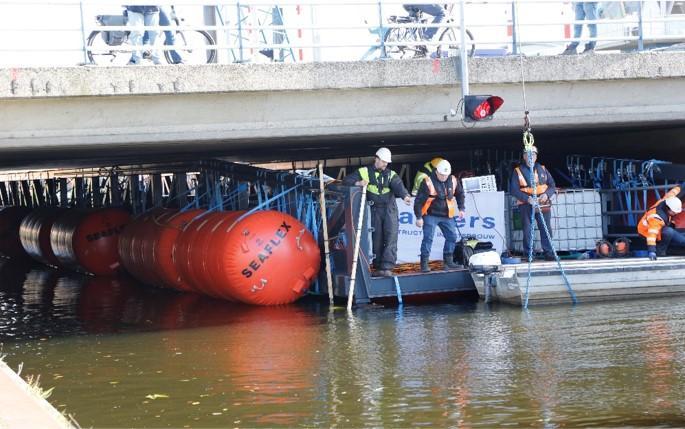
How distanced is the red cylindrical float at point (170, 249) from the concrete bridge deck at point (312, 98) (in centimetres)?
347

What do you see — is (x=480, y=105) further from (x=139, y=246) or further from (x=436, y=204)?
(x=139, y=246)

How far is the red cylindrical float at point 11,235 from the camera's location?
36.3 meters

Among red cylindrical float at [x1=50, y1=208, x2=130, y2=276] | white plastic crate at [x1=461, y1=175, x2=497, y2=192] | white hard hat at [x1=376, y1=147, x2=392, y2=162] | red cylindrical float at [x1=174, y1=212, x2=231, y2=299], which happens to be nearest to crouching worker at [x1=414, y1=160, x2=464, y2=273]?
white hard hat at [x1=376, y1=147, x2=392, y2=162]

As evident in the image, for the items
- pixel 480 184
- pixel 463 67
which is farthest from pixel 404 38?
pixel 463 67

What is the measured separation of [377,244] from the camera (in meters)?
17.9

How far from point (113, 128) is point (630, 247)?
9.39m

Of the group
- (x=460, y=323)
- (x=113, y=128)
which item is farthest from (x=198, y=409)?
(x=113, y=128)

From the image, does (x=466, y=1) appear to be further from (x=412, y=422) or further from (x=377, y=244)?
(x=412, y=422)

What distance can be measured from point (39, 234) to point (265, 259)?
16.1 metres

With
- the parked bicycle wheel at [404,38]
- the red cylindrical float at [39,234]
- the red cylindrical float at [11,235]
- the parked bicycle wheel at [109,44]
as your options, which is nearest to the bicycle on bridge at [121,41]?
the parked bicycle wheel at [109,44]

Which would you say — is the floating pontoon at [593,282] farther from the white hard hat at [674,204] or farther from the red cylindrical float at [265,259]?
the red cylindrical float at [265,259]

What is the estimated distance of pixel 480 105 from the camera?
17.0 meters

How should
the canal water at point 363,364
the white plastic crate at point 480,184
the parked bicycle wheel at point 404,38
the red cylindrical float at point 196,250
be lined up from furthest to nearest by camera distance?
the parked bicycle wheel at point 404,38, the white plastic crate at point 480,184, the red cylindrical float at point 196,250, the canal water at point 363,364

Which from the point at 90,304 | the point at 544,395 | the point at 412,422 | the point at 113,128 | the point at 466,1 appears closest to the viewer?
the point at 412,422
